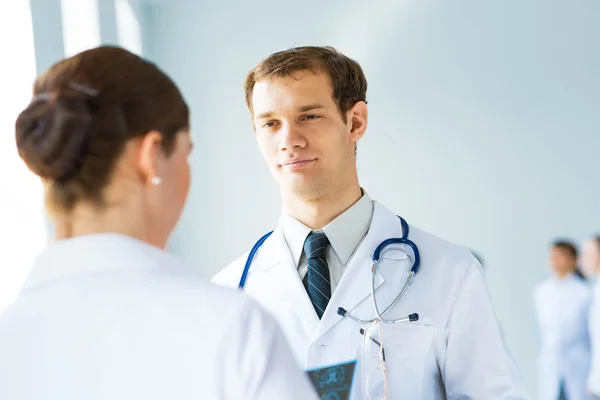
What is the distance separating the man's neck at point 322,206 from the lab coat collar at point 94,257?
785mm

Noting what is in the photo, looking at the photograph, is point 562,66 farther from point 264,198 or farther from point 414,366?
point 414,366

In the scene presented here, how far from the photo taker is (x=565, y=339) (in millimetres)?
4723

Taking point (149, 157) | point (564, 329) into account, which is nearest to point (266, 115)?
point (149, 157)

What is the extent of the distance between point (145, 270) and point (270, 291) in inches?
32.1

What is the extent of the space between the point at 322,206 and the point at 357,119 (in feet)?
0.77

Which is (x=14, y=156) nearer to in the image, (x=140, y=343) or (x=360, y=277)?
(x=360, y=277)

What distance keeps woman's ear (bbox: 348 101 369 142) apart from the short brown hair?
0.01 metres

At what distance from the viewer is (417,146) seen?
499 centimetres

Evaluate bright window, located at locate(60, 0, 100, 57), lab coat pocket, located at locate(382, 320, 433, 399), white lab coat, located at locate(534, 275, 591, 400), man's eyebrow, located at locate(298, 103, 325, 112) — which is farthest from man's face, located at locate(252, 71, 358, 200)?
white lab coat, located at locate(534, 275, 591, 400)

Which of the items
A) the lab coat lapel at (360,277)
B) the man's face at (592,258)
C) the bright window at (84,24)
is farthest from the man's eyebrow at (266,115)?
the man's face at (592,258)

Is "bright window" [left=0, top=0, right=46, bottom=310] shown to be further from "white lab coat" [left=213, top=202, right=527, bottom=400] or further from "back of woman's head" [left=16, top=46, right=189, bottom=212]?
"back of woman's head" [left=16, top=46, right=189, bottom=212]

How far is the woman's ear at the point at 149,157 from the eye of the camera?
0.82 metres

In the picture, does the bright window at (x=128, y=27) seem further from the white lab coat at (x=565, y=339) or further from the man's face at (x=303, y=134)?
the white lab coat at (x=565, y=339)

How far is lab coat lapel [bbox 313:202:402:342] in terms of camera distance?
149 centimetres
